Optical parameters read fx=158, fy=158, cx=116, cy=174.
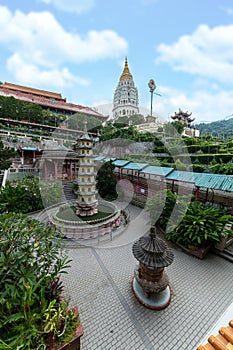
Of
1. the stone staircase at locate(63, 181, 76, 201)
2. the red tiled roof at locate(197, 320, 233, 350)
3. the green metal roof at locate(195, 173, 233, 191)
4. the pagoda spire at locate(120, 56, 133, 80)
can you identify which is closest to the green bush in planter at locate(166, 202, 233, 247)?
the green metal roof at locate(195, 173, 233, 191)

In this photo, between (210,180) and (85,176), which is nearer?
(210,180)

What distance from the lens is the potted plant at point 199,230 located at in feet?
21.3

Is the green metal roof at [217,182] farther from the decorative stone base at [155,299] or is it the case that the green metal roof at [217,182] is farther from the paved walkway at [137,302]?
the decorative stone base at [155,299]

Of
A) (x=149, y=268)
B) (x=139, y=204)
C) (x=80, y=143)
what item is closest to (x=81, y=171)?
(x=80, y=143)

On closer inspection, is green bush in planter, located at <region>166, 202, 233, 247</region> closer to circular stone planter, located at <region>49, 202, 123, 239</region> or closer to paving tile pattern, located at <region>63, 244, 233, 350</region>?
paving tile pattern, located at <region>63, 244, 233, 350</region>

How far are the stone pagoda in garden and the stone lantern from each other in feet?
18.6

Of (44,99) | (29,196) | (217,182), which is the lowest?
(29,196)

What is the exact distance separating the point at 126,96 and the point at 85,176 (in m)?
51.6

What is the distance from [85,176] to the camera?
9.73m

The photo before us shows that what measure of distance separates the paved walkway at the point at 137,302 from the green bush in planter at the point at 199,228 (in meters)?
0.67

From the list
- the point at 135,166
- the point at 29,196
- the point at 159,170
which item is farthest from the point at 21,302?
the point at 135,166

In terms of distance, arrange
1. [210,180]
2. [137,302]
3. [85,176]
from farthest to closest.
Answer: [85,176]
[210,180]
[137,302]

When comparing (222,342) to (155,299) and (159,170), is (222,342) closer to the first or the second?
(155,299)

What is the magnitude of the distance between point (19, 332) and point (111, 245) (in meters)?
5.14
